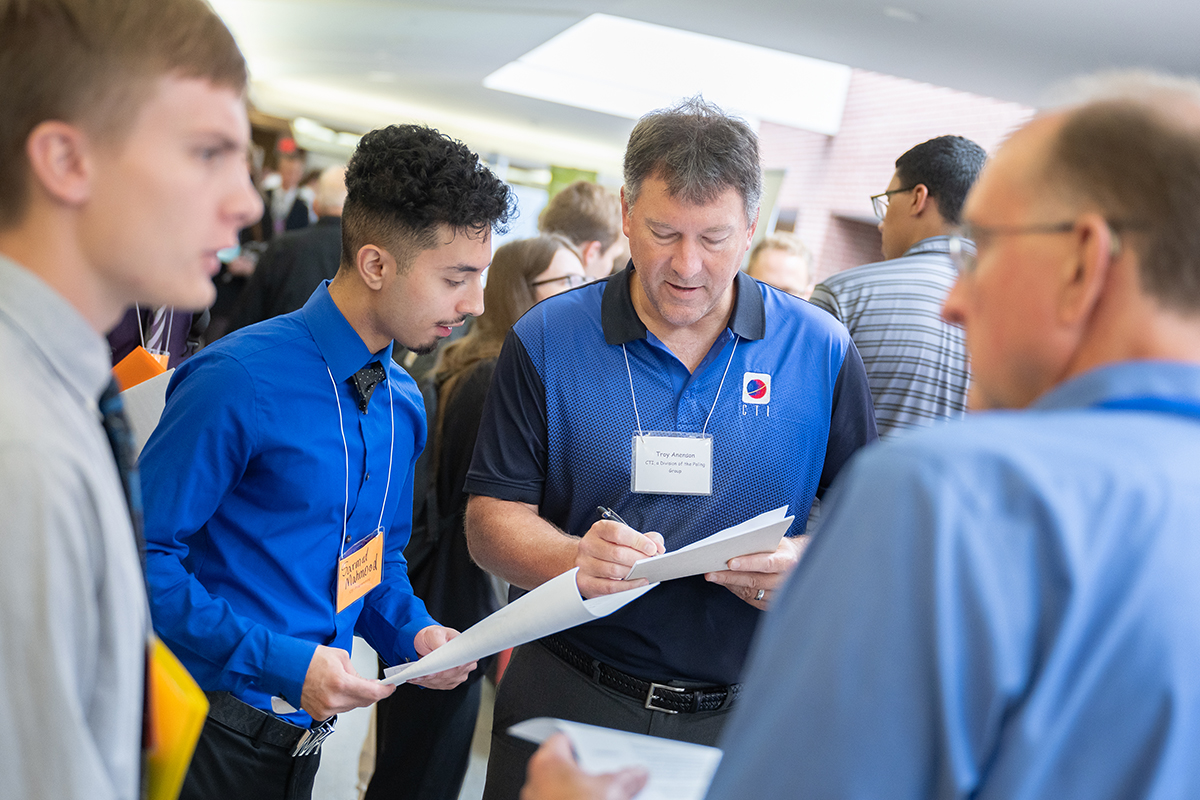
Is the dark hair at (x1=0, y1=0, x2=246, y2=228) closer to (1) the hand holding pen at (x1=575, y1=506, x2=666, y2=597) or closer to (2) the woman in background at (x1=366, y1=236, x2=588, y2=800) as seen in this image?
(1) the hand holding pen at (x1=575, y1=506, x2=666, y2=597)

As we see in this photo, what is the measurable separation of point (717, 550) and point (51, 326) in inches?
37.6

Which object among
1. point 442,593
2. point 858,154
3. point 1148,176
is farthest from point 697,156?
point 858,154

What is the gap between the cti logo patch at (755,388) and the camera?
5.96 feet

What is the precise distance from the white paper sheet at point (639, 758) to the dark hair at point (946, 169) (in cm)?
239

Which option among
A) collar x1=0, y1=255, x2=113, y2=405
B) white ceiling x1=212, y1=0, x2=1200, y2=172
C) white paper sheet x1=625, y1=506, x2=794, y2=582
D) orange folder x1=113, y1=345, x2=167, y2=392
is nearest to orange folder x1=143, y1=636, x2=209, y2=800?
collar x1=0, y1=255, x2=113, y2=405

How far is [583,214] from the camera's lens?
3795 millimetres

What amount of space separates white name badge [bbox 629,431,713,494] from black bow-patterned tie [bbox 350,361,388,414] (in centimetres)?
52

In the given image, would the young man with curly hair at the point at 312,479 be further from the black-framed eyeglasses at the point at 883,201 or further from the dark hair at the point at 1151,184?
the black-framed eyeglasses at the point at 883,201

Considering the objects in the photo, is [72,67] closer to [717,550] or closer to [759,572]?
[717,550]

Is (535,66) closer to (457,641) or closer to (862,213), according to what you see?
(862,213)

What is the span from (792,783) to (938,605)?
0.56 feet

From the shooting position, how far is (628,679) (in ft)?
5.64

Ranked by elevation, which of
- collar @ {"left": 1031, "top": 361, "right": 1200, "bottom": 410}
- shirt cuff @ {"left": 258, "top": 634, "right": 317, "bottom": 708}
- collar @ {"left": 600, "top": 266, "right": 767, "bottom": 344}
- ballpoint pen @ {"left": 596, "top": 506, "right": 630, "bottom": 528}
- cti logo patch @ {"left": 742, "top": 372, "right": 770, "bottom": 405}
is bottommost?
shirt cuff @ {"left": 258, "top": 634, "right": 317, "bottom": 708}

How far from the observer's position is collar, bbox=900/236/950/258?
2.89 meters
